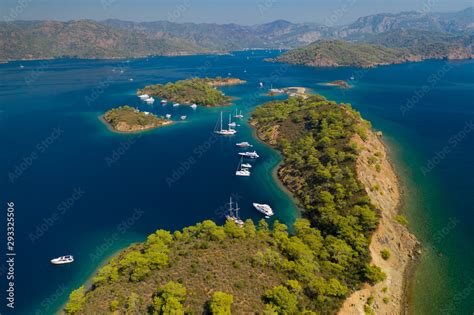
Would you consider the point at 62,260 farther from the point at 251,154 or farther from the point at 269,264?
the point at 251,154

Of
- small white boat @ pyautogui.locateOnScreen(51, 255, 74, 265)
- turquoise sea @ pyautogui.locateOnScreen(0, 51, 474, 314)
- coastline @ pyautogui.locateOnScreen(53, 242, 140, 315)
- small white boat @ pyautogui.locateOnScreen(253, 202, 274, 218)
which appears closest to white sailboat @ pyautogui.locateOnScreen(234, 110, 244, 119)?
turquoise sea @ pyautogui.locateOnScreen(0, 51, 474, 314)

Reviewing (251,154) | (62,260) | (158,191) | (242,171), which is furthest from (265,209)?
(62,260)

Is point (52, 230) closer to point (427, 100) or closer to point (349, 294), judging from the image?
point (349, 294)

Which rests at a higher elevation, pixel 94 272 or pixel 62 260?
pixel 62 260

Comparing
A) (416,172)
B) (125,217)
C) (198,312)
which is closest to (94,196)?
(125,217)

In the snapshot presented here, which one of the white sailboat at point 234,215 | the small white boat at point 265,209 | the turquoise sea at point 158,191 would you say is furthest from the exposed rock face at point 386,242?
the white sailboat at point 234,215

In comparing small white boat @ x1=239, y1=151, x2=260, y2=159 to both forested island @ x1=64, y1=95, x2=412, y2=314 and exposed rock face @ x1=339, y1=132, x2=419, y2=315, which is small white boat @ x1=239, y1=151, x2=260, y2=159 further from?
exposed rock face @ x1=339, y1=132, x2=419, y2=315

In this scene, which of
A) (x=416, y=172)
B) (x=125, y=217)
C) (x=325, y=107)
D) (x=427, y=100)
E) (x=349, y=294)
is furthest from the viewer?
(x=427, y=100)
